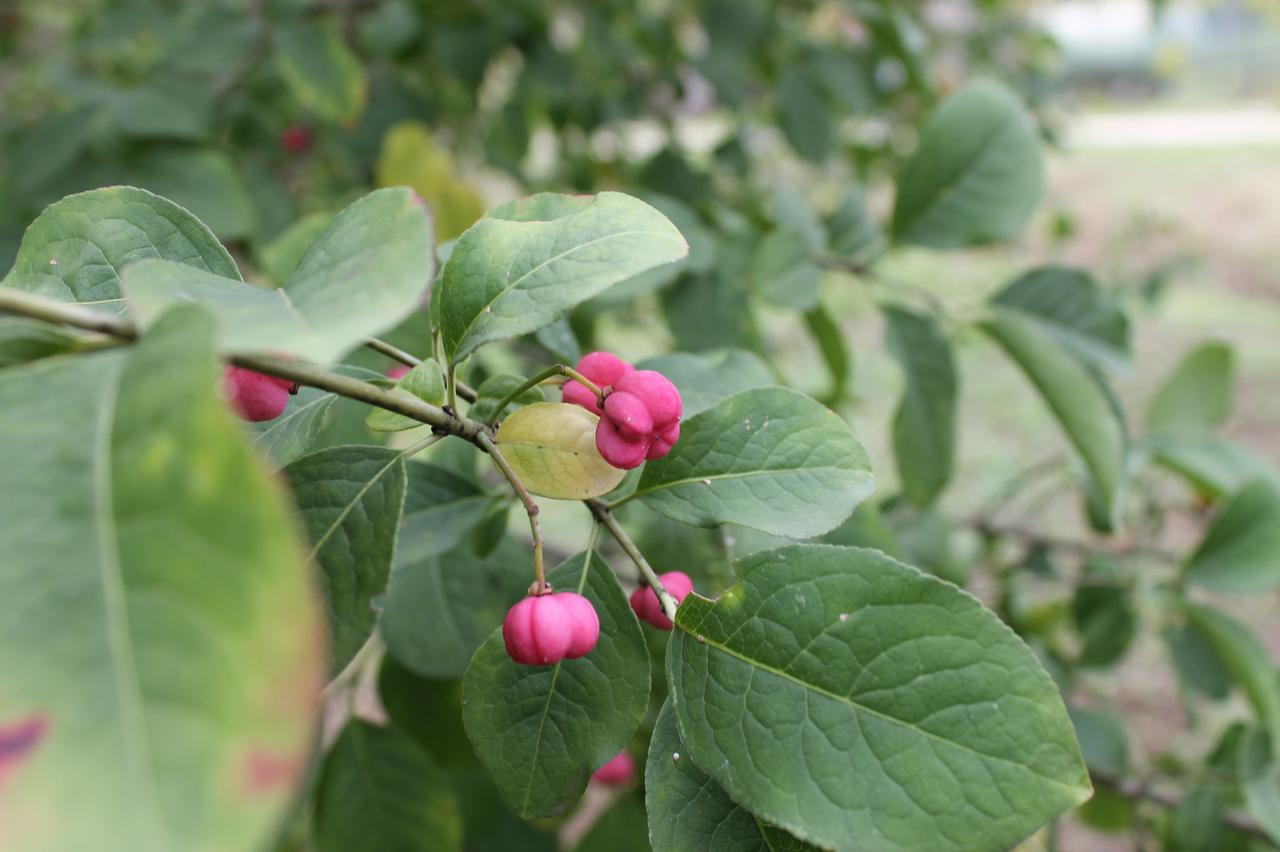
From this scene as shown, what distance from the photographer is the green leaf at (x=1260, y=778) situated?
1.31m

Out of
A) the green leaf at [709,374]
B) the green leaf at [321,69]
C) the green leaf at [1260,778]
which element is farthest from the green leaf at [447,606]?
the green leaf at [321,69]

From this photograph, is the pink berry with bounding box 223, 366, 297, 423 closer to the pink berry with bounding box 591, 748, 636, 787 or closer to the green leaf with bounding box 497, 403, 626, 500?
the green leaf with bounding box 497, 403, 626, 500

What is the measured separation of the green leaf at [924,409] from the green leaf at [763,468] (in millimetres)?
764

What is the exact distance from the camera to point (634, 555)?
0.68 m

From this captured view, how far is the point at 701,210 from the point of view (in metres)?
1.86

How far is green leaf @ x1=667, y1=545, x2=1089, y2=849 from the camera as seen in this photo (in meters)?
0.55

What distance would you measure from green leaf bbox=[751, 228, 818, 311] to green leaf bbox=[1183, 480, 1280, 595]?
0.73 metres

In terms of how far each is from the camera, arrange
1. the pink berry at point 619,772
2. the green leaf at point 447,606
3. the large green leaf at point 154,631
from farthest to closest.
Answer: the pink berry at point 619,772 → the green leaf at point 447,606 → the large green leaf at point 154,631

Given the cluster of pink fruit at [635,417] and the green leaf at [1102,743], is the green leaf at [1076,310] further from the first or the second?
the cluster of pink fruit at [635,417]

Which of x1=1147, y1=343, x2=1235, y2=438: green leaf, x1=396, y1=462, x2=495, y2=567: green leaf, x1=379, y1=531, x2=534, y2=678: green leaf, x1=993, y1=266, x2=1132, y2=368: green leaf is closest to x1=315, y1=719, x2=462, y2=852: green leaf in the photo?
x1=379, y1=531, x2=534, y2=678: green leaf

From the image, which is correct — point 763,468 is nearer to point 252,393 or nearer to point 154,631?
point 252,393

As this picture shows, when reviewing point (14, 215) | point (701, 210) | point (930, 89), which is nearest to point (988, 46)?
point (930, 89)

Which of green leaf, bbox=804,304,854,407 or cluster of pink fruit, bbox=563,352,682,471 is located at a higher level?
cluster of pink fruit, bbox=563,352,682,471

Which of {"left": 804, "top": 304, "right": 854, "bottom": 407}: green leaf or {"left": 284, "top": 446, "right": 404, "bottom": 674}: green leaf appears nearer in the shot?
{"left": 284, "top": 446, "right": 404, "bottom": 674}: green leaf
